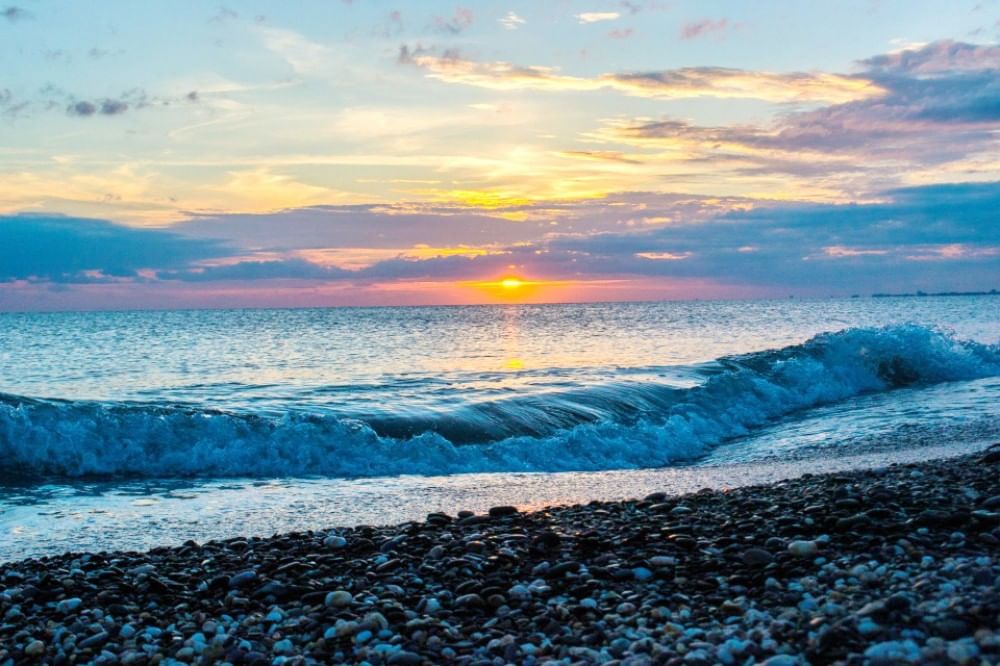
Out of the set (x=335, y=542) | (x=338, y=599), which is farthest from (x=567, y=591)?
(x=335, y=542)

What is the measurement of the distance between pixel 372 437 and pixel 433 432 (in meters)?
1.33

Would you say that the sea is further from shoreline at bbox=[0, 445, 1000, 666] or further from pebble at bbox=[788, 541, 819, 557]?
pebble at bbox=[788, 541, 819, 557]

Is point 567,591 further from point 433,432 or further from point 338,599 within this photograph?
point 433,432

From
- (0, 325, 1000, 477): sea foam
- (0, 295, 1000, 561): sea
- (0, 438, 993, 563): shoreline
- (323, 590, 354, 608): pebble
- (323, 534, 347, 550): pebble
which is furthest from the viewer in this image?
(0, 325, 1000, 477): sea foam

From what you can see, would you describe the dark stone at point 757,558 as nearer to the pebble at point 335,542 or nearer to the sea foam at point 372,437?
the pebble at point 335,542

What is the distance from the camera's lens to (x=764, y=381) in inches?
989

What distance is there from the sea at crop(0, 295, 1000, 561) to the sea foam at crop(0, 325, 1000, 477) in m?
0.05

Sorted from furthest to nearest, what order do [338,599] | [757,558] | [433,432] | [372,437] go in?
[433,432] < [372,437] < [757,558] < [338,599]

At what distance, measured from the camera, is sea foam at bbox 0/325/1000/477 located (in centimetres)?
1526

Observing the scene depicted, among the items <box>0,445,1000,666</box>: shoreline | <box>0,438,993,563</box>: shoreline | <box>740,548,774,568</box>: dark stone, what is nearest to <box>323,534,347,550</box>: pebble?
<box>0,445,1000,666</box>: shoreline

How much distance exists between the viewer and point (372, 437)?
16594mm

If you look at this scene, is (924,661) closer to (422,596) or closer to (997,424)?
(422,596)

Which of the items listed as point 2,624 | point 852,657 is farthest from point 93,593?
point 852,657

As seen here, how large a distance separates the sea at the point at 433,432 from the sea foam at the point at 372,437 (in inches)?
2.0
